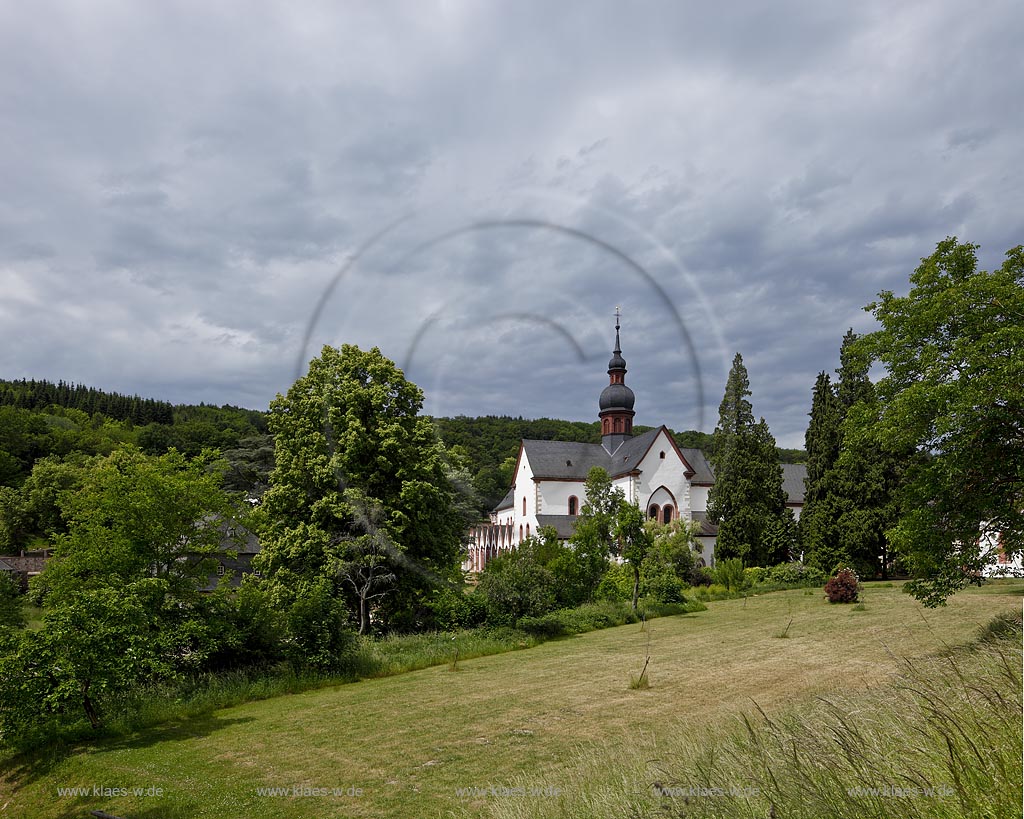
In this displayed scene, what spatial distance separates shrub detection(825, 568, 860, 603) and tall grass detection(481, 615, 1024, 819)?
2588 centimetres

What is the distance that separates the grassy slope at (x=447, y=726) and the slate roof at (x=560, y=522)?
30099 mm

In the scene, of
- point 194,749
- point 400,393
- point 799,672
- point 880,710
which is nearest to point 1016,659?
point 880,710

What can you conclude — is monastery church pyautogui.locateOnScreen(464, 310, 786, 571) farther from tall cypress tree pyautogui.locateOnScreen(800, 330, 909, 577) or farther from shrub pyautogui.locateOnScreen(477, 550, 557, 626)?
shrub pyautogui.locateOnScreen(477, 550, 557, 626)

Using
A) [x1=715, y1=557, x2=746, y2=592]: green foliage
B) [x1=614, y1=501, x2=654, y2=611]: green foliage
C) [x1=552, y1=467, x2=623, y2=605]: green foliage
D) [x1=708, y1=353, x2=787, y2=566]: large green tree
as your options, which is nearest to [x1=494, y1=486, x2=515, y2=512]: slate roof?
[x1=708, y1=353, x2=787, y2=566]: large green tree

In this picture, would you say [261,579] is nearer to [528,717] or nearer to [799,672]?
[528,717]

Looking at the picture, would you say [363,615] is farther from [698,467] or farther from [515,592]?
[698,467]

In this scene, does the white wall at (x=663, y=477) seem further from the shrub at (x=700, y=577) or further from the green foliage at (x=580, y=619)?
the green foliage at (x=580, y=619)

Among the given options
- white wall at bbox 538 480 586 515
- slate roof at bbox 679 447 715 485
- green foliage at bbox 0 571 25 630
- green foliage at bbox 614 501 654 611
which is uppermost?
slate roof at bbox 679 447 715 485

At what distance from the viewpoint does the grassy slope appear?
34.6 feet

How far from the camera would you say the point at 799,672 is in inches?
653

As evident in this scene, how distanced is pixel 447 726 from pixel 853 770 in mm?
10629

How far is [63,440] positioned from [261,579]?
85369 millimetres

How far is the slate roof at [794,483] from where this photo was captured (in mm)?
62750

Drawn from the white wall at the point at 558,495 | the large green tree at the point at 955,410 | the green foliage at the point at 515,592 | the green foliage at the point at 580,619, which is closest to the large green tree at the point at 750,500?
the white wall at the point at 558,495
